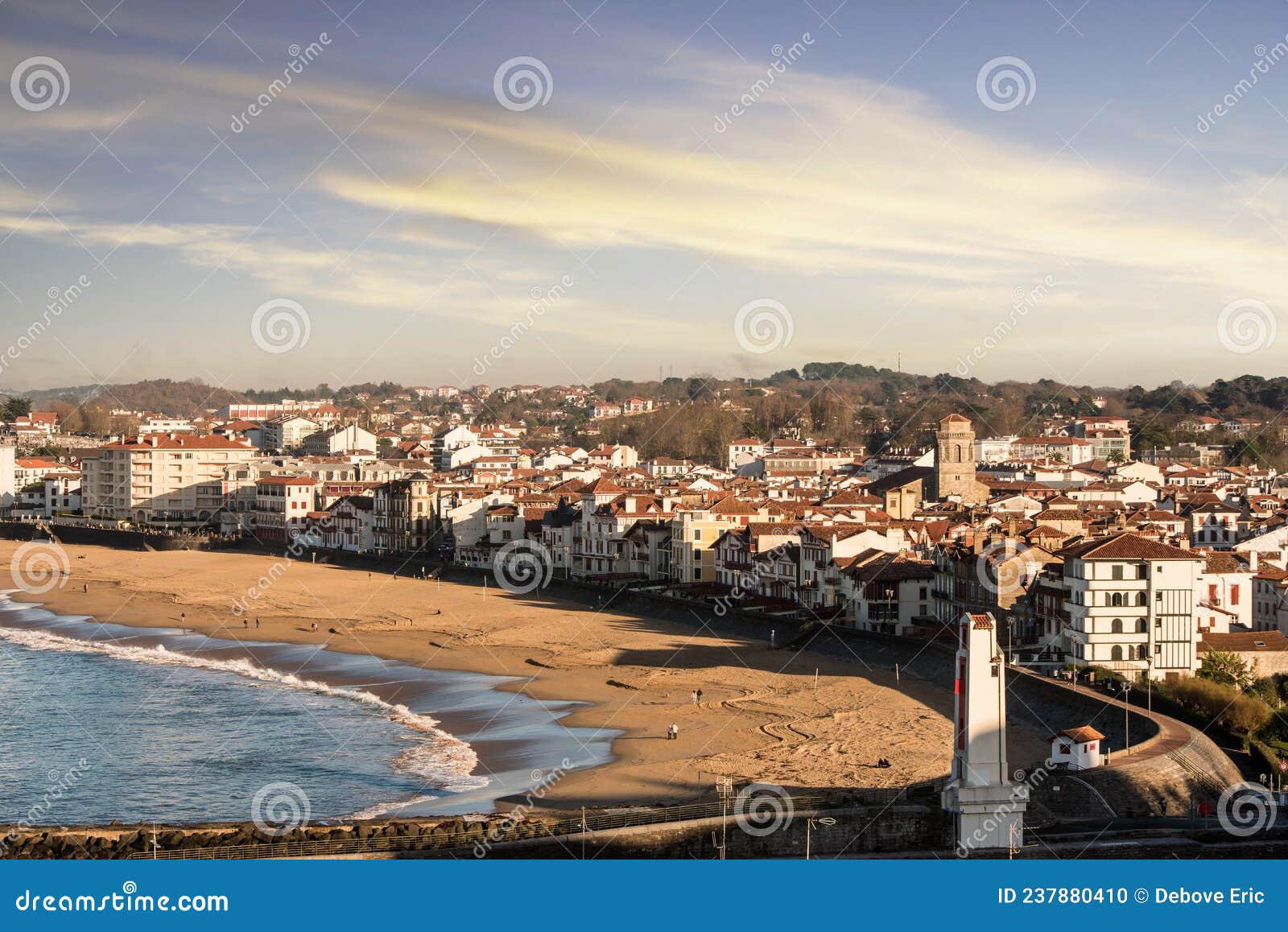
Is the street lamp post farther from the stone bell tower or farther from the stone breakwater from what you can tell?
the stone bell tower

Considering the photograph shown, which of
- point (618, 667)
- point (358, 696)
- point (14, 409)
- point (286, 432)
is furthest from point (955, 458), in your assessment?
point (14, 409)

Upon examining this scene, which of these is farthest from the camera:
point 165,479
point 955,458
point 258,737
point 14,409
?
point 14,409

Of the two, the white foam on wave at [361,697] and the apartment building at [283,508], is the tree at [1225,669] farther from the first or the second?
the apartment building at [283,508]

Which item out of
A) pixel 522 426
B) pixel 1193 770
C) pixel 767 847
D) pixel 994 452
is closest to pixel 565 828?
pixel 767 847

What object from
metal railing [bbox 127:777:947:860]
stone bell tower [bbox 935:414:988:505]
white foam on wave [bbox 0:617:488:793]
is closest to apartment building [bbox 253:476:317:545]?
white foam on wave [bbox 0:617:488:793]

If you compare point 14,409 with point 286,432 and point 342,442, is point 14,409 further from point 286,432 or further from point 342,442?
point 342,442

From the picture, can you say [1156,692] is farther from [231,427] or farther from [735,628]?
[231,427]

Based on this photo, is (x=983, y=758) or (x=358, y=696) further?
(x=358, y=696)
